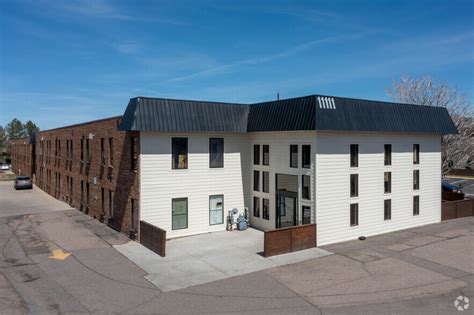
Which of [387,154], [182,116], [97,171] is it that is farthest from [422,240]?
[97,171]

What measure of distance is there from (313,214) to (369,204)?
11.2 ft

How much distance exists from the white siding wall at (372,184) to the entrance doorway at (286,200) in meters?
1.56

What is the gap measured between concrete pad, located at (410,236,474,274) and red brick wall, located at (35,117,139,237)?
11985 millimetres

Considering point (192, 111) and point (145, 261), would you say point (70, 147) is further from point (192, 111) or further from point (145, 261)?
point (145, 261)

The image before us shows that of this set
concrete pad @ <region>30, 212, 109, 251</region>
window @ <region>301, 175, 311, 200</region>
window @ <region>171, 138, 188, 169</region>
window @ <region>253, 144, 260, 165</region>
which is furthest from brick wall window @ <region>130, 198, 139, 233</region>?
window @ <region>301, 175, 311, 200</region>

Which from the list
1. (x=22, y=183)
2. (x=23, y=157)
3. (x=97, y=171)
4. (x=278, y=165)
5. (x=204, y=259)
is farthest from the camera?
(x=23, y=157)

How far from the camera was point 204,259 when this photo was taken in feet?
46.9

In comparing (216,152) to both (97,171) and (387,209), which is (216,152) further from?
(387,209)

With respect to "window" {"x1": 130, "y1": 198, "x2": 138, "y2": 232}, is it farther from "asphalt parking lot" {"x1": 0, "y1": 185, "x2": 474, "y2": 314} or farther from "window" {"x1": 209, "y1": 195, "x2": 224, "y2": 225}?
"window" {"x1": 209, "y1": 195, "x2": 224, "y2": 225}

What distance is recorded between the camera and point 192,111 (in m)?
17.5

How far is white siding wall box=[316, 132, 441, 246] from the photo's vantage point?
1645cm

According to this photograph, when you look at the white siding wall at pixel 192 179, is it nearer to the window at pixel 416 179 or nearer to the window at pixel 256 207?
the window at pixel 256 207

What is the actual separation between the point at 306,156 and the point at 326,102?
99.8 inches

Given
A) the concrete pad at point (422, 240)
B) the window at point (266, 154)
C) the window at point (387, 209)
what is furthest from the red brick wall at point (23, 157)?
the concrete pad at point (422, 240)
